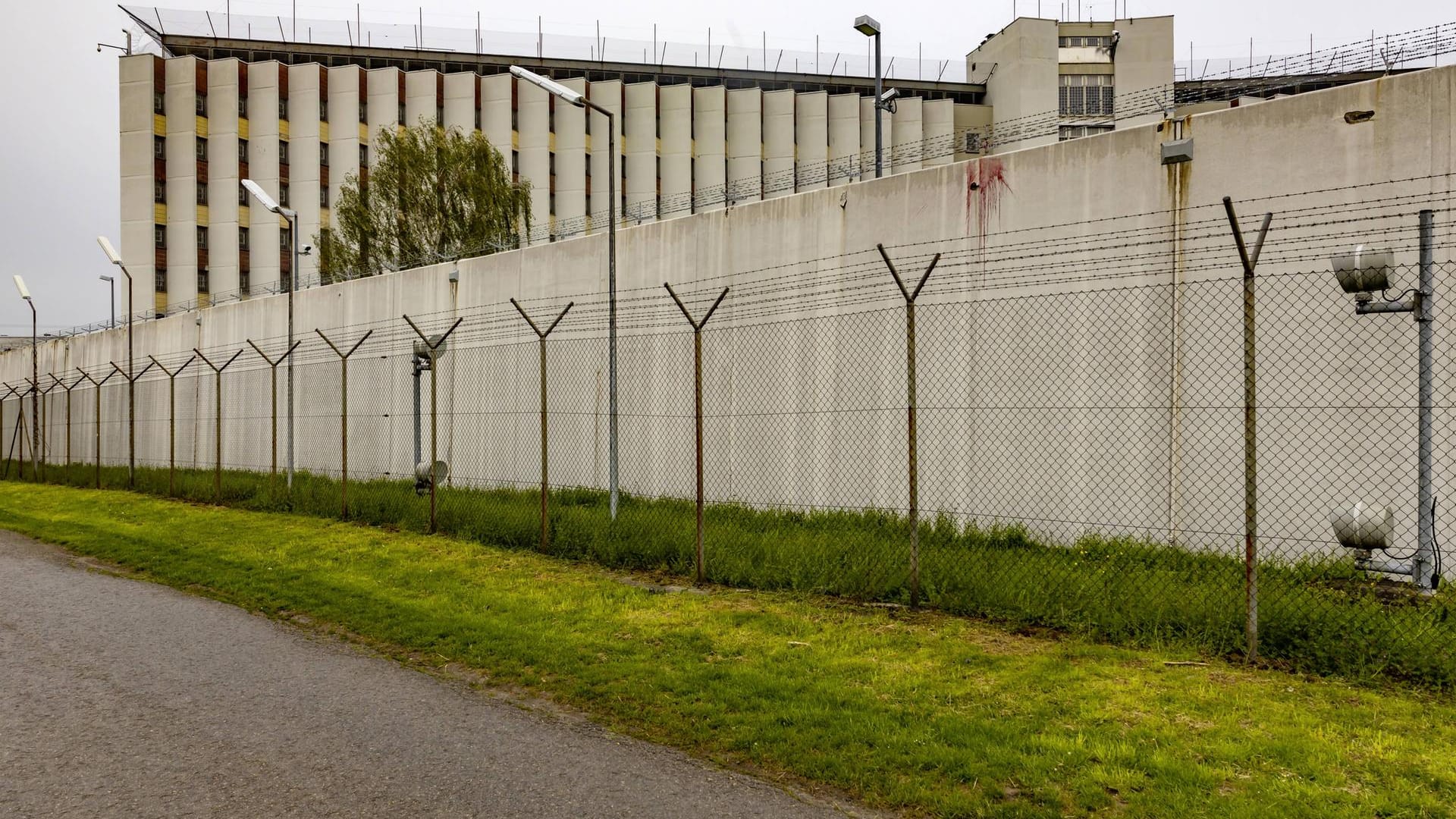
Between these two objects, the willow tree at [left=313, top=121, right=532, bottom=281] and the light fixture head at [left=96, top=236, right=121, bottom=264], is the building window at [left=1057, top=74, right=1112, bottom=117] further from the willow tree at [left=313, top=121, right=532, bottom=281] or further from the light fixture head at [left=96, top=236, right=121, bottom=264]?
the light fixture head at [left=96, top=236, right=121, bottom=264]

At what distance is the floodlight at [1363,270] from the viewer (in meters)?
7.41

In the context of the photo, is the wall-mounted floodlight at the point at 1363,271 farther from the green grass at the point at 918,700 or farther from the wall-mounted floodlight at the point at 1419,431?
the green grass at the point at 918,700

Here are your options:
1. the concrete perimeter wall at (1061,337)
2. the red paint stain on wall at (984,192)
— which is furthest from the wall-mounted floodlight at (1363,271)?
the red paint stain on wall at (984,192)

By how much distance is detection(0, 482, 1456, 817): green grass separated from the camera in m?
4.32

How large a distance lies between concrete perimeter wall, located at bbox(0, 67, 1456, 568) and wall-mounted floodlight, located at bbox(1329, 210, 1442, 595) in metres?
0.84

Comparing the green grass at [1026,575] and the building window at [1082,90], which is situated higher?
the building window at [1082,90]

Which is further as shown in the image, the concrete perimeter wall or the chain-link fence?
the concrete perimeter wall

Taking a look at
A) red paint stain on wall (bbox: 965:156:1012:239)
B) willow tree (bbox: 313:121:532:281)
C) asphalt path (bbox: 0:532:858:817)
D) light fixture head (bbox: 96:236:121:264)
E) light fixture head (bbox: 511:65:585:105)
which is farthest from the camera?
willow tree (bbox: 313:121:532:281)

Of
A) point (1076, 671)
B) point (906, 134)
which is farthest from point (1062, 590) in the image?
point (906, 134)

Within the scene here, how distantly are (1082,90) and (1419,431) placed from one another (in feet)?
164

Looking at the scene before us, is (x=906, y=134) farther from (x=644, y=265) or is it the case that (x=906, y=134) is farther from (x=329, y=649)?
(x=329, y=649)

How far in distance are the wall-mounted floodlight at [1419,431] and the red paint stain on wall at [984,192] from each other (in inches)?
155

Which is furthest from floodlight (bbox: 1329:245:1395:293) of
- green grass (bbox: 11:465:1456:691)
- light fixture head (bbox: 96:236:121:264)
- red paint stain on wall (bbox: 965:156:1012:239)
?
light fixture head (bbox: 96:236:121:264)

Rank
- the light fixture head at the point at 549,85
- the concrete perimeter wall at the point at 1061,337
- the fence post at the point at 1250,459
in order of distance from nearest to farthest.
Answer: the fence post at the point at 1250,459 → the concrete perimeter wall at the point at 1061,337 → the light fixture head at the point at 549,85
